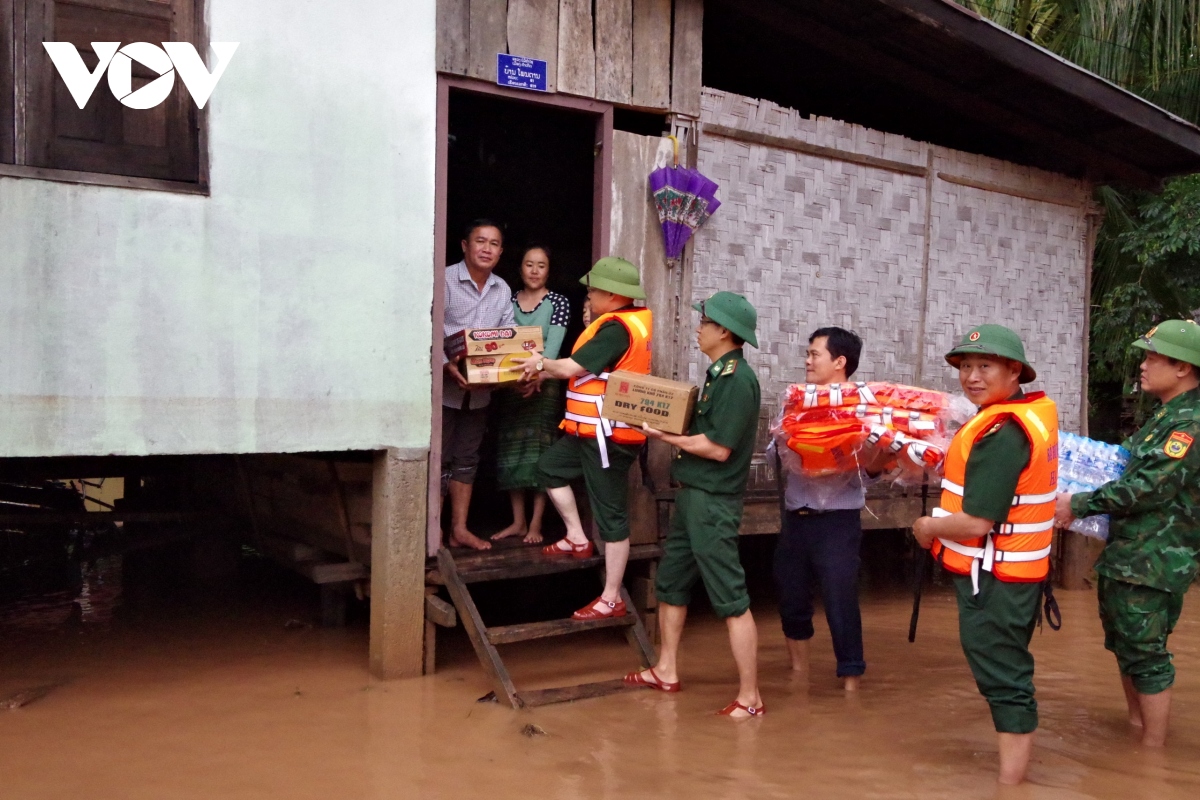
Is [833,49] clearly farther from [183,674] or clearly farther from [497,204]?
[183,674]

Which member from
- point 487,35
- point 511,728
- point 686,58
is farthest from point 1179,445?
point 487,35

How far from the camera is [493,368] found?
538cm

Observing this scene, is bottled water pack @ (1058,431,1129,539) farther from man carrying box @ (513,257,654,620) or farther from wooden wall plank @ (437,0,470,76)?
wooden wall plank @ (437,0,470,76)

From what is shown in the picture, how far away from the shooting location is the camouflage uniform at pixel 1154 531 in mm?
4148

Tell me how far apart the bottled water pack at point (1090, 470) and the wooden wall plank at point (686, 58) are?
2.96 meters

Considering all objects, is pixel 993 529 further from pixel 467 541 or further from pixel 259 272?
pixel 259 272

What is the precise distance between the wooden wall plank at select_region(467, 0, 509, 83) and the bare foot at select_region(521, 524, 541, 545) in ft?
8.42

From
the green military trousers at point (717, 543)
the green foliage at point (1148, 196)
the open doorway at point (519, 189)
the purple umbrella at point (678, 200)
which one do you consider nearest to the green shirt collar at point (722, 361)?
the green military trousers at point (717, 543)

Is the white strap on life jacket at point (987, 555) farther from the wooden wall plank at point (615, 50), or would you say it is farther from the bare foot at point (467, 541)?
the wooden wall plank at point (615, 50)

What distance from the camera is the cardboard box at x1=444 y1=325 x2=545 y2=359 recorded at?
17.5 ft

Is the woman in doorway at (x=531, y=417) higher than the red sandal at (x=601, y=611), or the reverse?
the woman in doorway at (x=531, y=417)

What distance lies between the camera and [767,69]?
24.3 feet

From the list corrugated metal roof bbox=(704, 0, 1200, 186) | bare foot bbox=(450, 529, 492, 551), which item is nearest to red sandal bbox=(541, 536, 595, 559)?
bare foot bbox=(450, 529, 492, 551)

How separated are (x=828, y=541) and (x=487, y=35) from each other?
3217 mm
